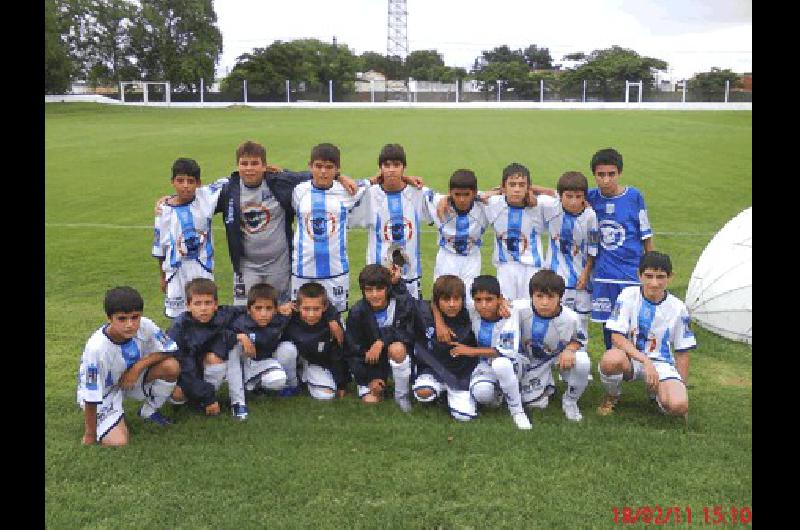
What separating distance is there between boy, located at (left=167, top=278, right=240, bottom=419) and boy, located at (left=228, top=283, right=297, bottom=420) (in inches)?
3.0

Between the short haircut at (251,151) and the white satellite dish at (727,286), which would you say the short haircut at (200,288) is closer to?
the short haircut at (251,151)

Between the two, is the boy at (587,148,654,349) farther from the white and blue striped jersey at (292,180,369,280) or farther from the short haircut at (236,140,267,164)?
the short haircut at (236,140,267,164)

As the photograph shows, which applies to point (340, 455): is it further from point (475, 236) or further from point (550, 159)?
point (550, 159)

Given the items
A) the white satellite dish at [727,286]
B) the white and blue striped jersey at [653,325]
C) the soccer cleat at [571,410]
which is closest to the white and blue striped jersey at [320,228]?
the soccer cleat at [571,410]

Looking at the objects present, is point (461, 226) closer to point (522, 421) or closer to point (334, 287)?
point (334, 287)

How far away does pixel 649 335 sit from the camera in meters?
4.12

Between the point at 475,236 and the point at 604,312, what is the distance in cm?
102

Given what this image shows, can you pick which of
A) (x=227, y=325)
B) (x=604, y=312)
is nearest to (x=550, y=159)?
(x=604, y=312)

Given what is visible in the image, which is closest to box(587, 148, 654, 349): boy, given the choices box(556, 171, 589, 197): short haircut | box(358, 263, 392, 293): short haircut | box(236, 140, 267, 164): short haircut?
box(556, 171, 589, 197): short haircut

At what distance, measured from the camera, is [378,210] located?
4.77 metres

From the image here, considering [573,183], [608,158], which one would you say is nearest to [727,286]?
[608,158]

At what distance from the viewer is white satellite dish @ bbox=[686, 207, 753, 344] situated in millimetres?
5207

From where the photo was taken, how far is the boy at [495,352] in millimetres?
3965

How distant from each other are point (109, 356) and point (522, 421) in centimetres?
230
